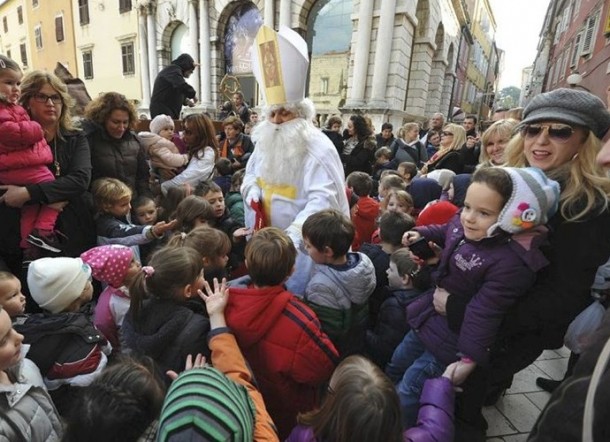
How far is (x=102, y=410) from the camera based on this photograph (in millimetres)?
840

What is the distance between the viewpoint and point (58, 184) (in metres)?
2.11

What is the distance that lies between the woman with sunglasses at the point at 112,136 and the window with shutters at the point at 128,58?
1909 centimetres

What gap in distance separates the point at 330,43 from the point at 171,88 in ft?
31.5

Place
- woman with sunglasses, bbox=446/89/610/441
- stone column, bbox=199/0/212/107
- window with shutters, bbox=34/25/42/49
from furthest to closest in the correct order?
window with shutters, bbox=34/25/42/49, stone column, bbox=199/0/212/107, woman with sunglasses, bbox=446/89/610/441

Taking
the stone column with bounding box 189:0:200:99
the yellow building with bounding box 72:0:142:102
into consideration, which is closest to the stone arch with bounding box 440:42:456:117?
the stone column with bounding box 189:0:200:99

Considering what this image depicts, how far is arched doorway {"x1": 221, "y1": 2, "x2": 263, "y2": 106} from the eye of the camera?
13.5 metres

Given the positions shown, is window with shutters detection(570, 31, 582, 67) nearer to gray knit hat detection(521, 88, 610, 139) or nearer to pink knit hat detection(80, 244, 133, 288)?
gray knit hat detection(521, 88, 610, 139)

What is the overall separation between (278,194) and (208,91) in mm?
14045

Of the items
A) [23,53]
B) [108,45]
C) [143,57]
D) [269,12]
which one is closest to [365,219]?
[269,12]

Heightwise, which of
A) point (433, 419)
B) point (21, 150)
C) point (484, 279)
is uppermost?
point (21, 150)

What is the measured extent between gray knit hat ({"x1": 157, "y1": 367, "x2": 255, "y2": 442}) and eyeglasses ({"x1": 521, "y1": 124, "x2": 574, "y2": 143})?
157cm

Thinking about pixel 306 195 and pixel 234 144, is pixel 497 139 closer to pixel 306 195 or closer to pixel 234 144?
pixel 306 195

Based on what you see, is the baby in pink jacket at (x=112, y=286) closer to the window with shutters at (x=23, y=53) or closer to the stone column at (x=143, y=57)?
the stone column at (x=143, y=57)

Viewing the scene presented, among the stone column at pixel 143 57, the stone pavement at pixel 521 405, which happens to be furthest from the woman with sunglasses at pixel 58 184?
the stone column at pixel 143 57
